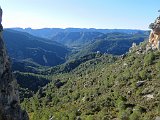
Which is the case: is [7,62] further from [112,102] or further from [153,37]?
[153,37]

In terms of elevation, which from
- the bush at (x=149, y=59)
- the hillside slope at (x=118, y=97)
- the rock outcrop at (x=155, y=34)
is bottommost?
the hillside slope at (x=118, y=97)

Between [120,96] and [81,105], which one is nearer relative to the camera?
[120,96]

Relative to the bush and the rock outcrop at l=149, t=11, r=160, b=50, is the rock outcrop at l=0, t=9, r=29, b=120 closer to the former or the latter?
the bush

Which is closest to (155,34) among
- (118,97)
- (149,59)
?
(149,59)

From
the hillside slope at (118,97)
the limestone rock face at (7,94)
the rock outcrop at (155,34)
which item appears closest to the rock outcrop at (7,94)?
the limestone rock face at (7,94)

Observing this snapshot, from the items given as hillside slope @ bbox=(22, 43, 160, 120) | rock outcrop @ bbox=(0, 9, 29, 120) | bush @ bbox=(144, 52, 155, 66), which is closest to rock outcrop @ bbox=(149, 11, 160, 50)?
hillside slope @ bbox=(22, 43, 160, 120)

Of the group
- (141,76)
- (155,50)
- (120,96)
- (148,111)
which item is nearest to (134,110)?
(148,111)

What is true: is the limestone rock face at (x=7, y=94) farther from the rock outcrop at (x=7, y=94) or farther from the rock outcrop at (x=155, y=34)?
the rock outcrop at (x=155, y=34)

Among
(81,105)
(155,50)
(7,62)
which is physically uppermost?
(7,62)

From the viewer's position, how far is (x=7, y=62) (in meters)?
43.6

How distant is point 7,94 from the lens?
138 feet

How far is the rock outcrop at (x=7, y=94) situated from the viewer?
4122 centimetres

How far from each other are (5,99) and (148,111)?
71.0 metres

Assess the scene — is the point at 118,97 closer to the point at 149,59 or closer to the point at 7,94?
the point at 149,59
